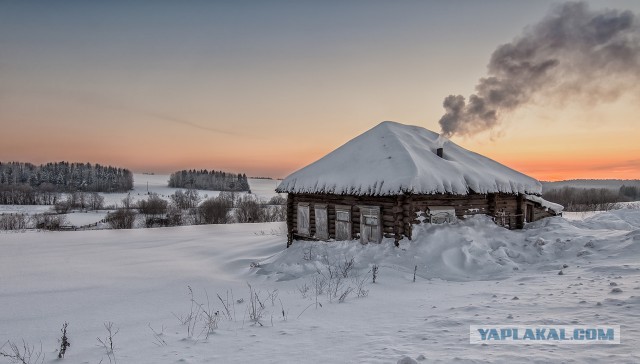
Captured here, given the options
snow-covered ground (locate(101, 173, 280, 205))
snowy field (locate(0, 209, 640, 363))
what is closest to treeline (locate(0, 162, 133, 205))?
snow-covered ground (locate(101, 173, 280, 205))

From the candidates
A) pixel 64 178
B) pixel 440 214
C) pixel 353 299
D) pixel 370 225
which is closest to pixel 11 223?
pixel 370 225

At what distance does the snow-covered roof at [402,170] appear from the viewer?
40.2 feet

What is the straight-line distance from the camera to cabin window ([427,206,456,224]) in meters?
12.7

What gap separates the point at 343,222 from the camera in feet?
46.0

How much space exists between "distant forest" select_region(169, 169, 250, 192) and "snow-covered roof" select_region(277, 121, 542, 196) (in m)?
116

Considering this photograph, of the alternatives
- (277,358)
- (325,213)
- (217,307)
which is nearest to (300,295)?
(217,307)

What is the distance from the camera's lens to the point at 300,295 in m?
8.20

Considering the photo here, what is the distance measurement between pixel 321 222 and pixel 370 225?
260 centimetres

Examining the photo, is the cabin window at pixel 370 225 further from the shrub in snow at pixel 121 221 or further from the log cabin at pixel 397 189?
the shrub in snow at pixel 121 221

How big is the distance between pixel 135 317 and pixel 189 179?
13699 cm

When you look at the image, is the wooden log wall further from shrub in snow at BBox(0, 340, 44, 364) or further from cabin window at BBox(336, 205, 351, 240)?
shrub in snow at BBox(0, 340, 44, 364)

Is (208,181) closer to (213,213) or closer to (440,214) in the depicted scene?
(213,213)

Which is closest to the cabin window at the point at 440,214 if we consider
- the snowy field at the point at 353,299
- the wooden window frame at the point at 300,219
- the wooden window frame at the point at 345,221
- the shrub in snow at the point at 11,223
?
the snowy field at the point at 353,299

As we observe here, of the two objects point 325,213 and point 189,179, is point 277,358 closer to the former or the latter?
point 325,213
